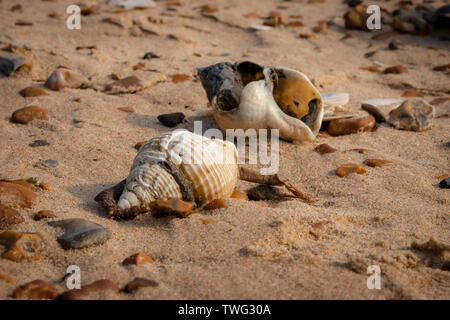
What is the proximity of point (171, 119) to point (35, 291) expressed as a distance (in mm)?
2287

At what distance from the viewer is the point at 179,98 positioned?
4535 millimetres

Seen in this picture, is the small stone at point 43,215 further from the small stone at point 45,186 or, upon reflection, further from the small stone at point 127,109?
the small stone at point 127,109

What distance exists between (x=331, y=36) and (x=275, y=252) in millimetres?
4797

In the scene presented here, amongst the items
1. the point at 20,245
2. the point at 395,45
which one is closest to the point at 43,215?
the point at 20,245

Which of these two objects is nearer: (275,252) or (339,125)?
(275,252)

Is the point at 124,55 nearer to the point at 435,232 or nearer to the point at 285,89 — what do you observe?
the point at 285,89

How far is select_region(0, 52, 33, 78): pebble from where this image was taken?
181 inches

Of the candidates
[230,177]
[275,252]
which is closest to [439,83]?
[230,177]

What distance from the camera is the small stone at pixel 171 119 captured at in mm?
4074

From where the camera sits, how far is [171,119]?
408 centimetres

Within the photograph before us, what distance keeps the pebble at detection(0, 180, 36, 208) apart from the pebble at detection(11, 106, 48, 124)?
1300mm

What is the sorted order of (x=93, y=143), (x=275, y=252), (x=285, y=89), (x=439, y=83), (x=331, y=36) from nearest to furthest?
(x=275, y=252)
(x=93, y=143)
(x=285, y=89)
(x=439, y=83)
(x=331, y=36)

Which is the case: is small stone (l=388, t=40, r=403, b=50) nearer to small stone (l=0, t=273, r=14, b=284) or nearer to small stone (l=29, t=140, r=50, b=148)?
small stone (l=29, t=140, r=50, b=148)

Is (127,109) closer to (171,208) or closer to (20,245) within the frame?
(171,208)
